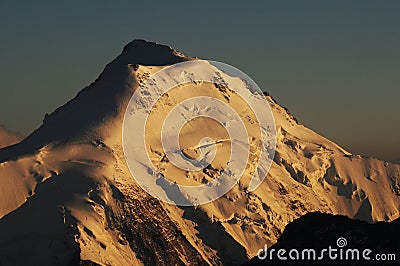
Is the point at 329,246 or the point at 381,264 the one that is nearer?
the point at 381,264

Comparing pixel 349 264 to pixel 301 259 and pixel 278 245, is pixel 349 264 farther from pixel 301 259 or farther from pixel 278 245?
pixel 278 245

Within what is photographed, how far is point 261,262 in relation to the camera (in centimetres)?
15262

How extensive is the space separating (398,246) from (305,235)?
1897 cm

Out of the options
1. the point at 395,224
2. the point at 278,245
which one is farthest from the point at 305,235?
the point at 395,224

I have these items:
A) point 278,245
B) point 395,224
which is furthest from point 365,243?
point 278,245

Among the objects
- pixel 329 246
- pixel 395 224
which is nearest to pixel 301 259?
pixel 329 246

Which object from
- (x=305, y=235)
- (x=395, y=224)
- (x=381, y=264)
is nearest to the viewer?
(x=381, y=264)

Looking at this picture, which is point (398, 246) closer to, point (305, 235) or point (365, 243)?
point (365, 243)

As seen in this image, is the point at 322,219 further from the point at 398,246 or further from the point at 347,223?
the point at 398,246

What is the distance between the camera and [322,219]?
154875mm

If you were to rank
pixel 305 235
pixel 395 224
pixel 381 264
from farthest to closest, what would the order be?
pixel 305 235, pixel 395 224, pixel 381 264

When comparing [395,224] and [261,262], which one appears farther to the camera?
[261,262]

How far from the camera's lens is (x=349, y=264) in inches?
5408

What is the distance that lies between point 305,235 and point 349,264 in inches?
608
